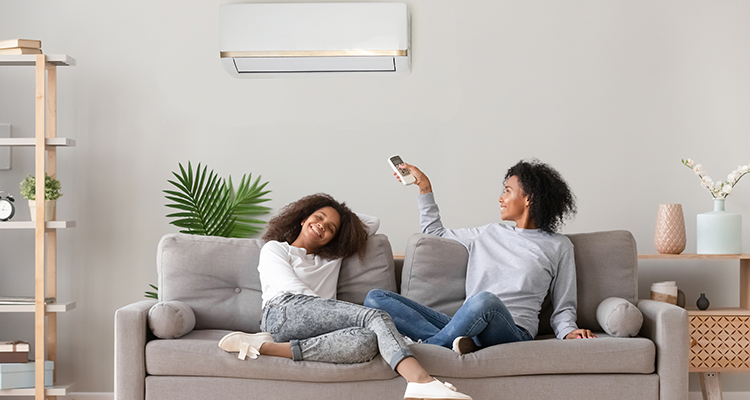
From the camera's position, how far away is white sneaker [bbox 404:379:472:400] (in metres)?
1.79

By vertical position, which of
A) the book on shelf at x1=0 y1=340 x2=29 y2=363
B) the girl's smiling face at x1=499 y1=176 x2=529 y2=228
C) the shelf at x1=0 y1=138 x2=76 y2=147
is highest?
the shelf at x1=0 y1=138 x2=76 y2=147

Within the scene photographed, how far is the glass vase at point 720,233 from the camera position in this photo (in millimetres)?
2871

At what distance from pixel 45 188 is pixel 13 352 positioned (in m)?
0.78

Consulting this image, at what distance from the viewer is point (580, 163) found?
10.5ft

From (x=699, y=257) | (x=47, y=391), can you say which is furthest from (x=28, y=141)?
(x=699, y=257)

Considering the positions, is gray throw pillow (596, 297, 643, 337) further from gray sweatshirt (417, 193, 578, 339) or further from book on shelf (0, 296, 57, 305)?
book on shelf (0, 296, 57, 305)

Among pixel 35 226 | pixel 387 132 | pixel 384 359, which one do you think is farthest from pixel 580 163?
pixel 35 226

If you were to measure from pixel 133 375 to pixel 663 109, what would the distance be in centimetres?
274

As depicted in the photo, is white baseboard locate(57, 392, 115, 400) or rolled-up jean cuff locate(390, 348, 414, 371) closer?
rolled-up jean cuff locate(390, 348, 414, 371)

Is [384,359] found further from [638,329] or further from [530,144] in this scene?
[530,144]

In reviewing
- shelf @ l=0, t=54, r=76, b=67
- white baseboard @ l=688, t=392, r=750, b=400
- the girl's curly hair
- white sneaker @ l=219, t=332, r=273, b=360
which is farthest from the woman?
shelf @ l=0, t=54, r=76, b=67

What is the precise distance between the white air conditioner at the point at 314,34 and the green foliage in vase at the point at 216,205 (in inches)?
24.1

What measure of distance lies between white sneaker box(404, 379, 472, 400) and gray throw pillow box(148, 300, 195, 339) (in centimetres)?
86

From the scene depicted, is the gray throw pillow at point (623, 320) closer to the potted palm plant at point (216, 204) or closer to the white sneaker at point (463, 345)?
the white sneaker at point (463, 345)
